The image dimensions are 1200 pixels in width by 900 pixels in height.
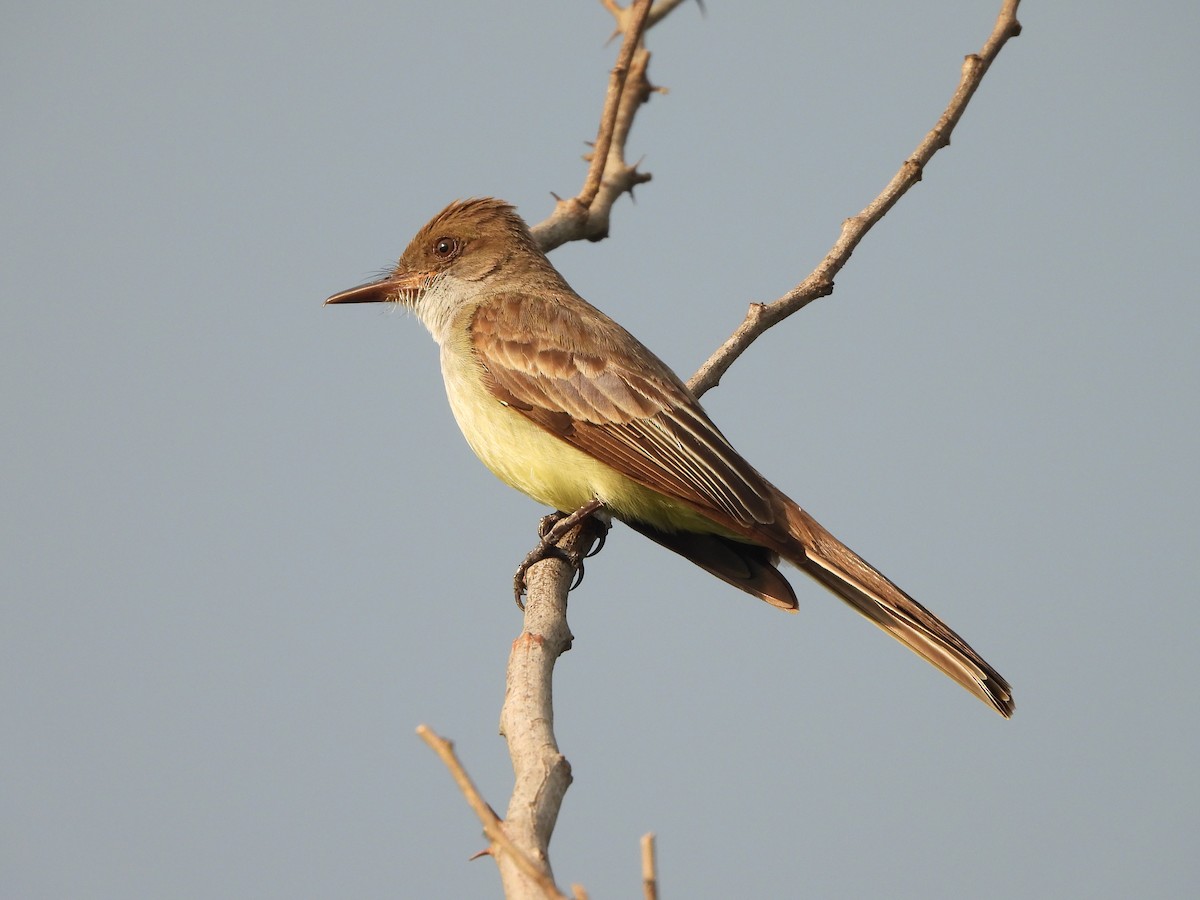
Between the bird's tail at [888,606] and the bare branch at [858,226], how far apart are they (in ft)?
3.12

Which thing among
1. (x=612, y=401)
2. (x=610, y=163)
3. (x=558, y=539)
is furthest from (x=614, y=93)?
(x=558, y=539)

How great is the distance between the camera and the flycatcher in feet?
18.2

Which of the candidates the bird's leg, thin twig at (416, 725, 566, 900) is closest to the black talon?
the bird's leg

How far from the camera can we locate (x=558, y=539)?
223 inches

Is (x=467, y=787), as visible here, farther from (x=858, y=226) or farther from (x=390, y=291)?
(x=390, y=291)

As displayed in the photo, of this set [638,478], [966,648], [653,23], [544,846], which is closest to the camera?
[544,846]

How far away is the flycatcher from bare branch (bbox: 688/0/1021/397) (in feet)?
0.97

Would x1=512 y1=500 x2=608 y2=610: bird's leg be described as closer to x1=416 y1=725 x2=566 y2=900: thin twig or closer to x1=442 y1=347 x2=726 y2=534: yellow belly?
x1=442 y1=347 x2=726 y2=534: yellow belly

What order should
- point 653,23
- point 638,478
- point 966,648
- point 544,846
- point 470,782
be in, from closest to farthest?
point 470,782 < point 544,846 < point 966,648 < point 638,478 < point 653,23

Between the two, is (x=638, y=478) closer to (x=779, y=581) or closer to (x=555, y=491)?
(x=555, y=491)

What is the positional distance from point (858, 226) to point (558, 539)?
6.94ft

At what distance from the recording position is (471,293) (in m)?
7.00

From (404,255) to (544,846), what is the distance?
4.89 meters

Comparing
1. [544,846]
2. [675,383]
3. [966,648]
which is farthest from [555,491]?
[544,846]
